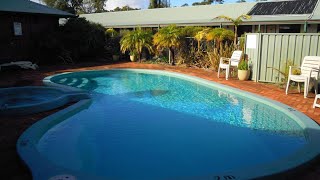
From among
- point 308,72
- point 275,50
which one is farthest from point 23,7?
point 308,72

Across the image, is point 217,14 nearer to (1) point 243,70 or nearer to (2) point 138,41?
(2) point 138,41

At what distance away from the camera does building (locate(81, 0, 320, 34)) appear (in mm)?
18172

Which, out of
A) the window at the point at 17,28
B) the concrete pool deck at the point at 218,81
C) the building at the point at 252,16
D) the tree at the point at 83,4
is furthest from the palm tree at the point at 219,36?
the tree at the point at 83,4

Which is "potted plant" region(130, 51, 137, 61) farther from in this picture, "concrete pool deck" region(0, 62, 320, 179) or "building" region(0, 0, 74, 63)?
"building" region(0, 0, 74, 63)

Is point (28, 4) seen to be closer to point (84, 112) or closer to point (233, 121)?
point (84, 112)

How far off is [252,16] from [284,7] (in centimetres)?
239

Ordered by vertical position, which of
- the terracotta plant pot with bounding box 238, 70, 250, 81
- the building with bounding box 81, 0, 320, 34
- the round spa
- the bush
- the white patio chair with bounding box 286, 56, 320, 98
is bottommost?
the round spa

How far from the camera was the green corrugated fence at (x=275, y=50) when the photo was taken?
9.27 m

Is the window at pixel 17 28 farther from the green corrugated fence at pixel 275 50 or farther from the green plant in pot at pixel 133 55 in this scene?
the green corrugated fence at pixel 275 50

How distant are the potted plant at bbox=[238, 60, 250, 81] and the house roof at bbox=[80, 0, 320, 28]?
870 cm

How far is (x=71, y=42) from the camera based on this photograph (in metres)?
16.5

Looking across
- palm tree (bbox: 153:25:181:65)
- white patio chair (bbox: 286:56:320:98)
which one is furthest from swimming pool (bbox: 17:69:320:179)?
palm tree (bbox: 153:25:181:65)

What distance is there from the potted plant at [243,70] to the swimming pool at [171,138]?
58.6 inches

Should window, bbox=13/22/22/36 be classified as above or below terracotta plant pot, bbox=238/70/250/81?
above
